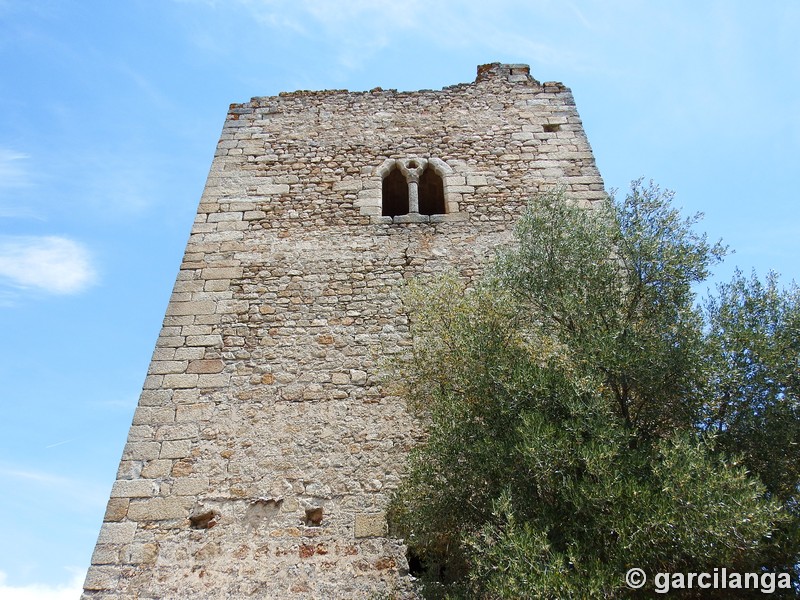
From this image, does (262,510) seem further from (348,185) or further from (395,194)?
(395,194)

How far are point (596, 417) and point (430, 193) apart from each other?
180 inches

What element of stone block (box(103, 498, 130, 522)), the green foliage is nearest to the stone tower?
stone block (box(103, 498, 130, 522))

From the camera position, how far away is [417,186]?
753 cm

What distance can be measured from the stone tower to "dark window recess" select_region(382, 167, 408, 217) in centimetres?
2

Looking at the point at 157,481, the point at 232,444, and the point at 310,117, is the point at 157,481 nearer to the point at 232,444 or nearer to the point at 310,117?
the point at 232,444

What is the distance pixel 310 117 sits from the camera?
8.42 metres

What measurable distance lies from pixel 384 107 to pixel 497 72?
185 centimetres

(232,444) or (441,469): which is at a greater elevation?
(232,444)

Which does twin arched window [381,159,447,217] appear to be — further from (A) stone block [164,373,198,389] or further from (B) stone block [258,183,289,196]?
(A) stone block [164,373,198,389]

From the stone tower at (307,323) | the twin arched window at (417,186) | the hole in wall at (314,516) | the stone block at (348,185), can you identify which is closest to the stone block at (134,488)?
the stone tower at (307,323)

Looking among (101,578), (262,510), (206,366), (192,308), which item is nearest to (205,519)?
(262,510)

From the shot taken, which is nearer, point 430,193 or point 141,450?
point 141,450

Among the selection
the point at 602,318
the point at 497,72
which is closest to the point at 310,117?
the point at 497,72

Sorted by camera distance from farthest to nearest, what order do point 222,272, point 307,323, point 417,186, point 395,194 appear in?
point 395,194, point 417,186, point 222,272, point 307,323
